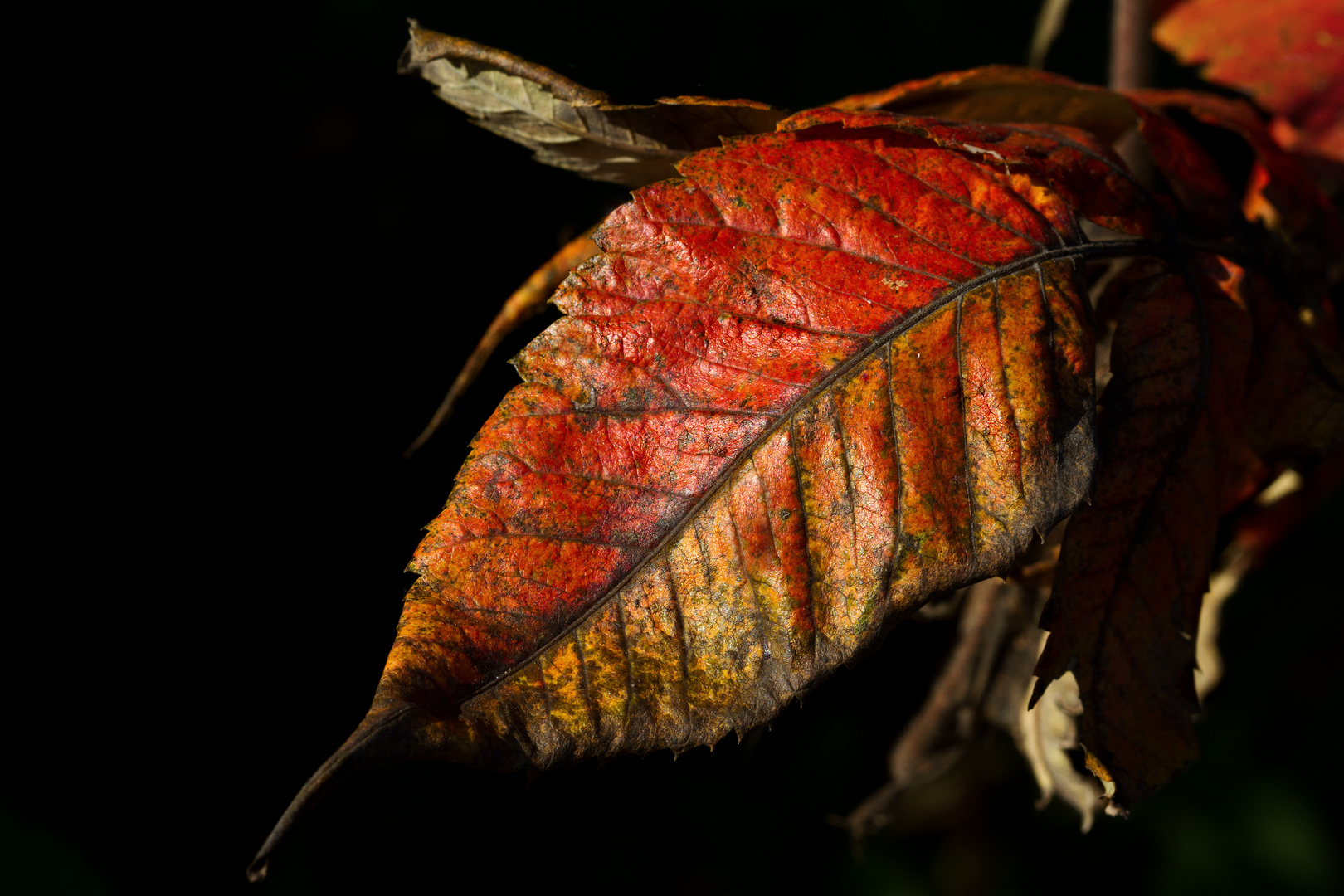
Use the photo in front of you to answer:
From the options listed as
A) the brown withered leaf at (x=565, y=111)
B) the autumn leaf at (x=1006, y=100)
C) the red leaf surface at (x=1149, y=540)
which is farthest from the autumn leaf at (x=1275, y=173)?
the brown withered leaf at (x=565, y=111)

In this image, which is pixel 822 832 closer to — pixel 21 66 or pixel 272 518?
pixel 272 518

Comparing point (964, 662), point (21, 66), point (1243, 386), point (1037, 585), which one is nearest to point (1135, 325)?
point (1243, 386)

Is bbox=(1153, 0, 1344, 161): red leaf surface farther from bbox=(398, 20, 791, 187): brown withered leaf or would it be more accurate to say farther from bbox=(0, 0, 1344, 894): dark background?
bbox=(398, 20, 791, 187): brown withered leaf

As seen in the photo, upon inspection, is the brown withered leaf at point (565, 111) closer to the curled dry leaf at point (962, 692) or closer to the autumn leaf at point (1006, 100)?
the autumn leaf at point (1006, 100)

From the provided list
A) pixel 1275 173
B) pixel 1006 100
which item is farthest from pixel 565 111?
pixel 1275 173

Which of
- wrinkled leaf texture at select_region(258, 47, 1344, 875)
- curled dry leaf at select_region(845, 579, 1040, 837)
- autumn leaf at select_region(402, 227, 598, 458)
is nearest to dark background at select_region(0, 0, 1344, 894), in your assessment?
curled dry leaf at select_region(845, 579, 1040, 837)

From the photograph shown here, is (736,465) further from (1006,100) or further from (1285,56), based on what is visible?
(1285,56)
